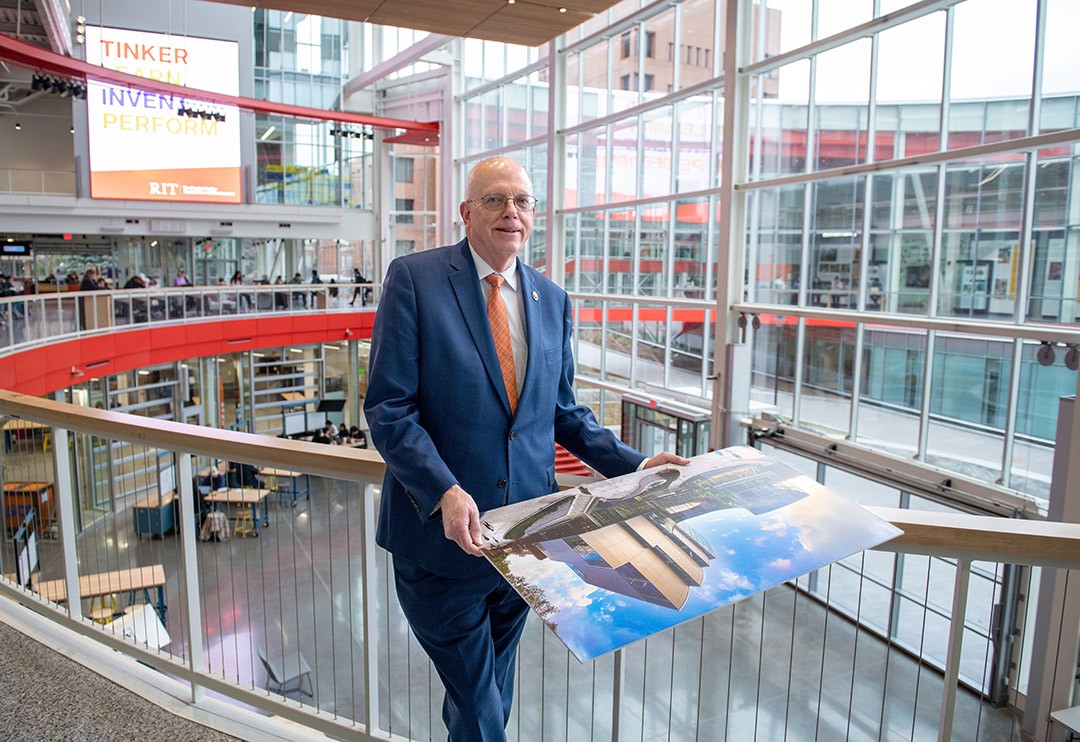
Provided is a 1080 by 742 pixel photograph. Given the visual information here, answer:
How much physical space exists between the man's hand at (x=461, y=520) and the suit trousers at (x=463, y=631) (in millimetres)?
313

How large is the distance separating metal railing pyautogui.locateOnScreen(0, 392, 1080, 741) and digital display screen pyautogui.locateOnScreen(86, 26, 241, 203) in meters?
15.0

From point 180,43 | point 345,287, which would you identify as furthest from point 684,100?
point 180,43

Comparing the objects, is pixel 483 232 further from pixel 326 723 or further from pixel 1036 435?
pixel 1036 435

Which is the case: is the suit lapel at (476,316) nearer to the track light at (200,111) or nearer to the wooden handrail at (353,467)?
the wooden handrail at (353,467)

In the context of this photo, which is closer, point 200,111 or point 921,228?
point 921,228

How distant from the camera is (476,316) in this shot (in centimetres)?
172

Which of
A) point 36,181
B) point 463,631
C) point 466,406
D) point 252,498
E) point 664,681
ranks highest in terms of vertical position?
point 36,181

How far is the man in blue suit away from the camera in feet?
5.44

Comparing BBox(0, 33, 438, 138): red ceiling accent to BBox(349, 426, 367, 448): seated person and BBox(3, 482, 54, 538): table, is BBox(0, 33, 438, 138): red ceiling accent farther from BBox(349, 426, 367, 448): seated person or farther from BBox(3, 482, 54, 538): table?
BBox(3, 482, 54, 538): table

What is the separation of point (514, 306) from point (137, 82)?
18856mm

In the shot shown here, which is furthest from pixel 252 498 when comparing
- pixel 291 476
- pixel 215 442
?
pixel 215 442

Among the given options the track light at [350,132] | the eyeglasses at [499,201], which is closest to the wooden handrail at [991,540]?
the eyeglasses at [499,201]

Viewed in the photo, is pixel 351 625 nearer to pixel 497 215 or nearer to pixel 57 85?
pixel 497 215

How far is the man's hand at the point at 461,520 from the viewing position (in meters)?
1.45
